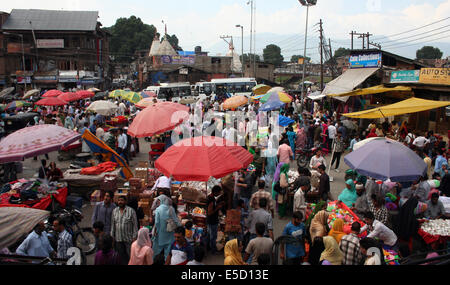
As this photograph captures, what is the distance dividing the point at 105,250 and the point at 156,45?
2277 inches

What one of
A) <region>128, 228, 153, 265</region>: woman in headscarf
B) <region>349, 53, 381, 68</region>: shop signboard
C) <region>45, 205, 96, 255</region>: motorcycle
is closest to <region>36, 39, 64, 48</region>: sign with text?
<region>349, 53, 381, 68</region>: shop signboard

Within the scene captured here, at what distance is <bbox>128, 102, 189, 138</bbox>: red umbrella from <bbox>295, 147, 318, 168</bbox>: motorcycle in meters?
4.79

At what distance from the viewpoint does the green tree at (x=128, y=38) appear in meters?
77.8

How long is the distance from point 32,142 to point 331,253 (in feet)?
22.4

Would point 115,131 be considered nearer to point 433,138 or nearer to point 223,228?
point 223,228

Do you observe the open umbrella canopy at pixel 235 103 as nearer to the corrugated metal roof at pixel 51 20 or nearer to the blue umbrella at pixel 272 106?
the blue umbrella at pixel 272 106

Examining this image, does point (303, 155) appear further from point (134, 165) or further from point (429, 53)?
point (429, 53)

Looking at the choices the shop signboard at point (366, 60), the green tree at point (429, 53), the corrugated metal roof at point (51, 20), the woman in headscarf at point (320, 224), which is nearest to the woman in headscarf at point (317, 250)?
the woman in headscarf at point (320, 224)

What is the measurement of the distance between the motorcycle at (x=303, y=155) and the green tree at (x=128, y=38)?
69195 millimetres

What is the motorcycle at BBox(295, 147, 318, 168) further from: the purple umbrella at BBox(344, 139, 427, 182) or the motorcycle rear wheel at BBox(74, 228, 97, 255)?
the motorcycle rear wheel at BBox(74, 228, 97, 255)

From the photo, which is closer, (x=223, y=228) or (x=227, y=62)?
(x=223, y=228)

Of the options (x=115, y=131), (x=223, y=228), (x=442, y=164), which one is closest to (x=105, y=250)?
(x=223, y=228)

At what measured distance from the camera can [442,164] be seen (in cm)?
891
